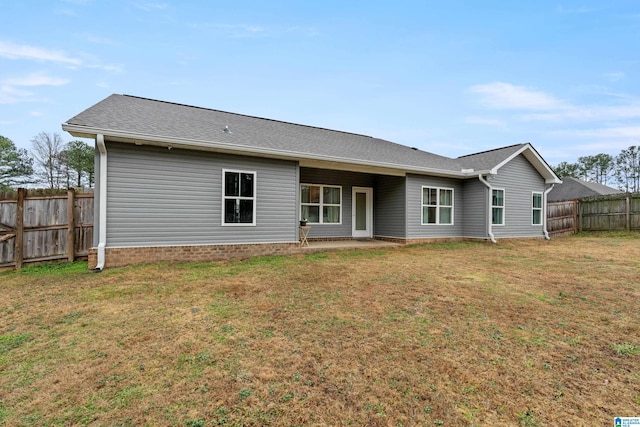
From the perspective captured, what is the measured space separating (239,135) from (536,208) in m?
13.6

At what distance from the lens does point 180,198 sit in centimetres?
743

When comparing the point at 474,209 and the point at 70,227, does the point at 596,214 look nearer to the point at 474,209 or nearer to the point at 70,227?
the point at 474,209

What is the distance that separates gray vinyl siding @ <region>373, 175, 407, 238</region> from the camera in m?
11.3

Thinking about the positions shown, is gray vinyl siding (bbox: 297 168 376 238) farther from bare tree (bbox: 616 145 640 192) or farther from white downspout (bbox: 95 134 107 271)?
bare tree (bbox: 616 145 640 192)

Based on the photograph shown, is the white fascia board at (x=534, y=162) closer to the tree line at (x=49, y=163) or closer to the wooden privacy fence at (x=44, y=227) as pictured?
the wooden privacy fence at (x=44, y=227)

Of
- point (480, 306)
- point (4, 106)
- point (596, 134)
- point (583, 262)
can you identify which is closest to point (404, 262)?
point (480, 306)

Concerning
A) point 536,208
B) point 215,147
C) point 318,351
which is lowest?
point 318,351

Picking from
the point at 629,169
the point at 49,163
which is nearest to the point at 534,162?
the point at 49,163

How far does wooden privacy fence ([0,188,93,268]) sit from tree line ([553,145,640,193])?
5920 cm

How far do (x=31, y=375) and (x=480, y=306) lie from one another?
503cm

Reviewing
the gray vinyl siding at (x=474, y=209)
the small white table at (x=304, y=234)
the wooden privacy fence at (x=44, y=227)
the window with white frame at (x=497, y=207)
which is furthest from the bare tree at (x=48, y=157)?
the window with white frame at (x=497, y=207)

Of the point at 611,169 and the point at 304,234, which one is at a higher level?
the point at 611,169

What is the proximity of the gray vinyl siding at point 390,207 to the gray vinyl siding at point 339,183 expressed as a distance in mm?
378

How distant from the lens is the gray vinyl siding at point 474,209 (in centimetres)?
1191
